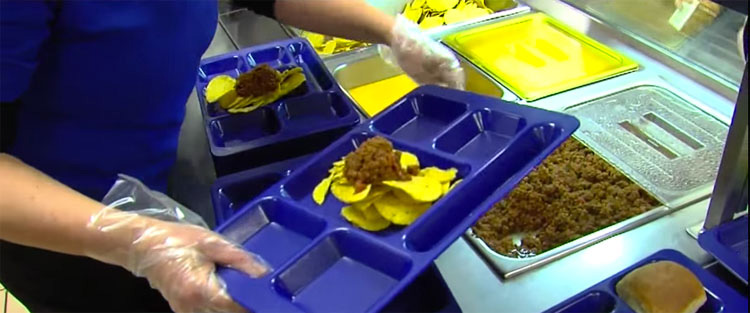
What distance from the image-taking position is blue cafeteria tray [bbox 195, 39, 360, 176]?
1.02 metres

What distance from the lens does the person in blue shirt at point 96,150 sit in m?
0.71

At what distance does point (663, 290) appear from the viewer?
2.44 ft

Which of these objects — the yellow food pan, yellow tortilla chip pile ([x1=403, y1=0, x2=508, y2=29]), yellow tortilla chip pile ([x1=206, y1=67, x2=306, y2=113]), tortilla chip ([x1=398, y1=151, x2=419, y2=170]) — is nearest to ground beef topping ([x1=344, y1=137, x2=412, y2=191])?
tortilla chip ([x1=398, y1=151, x2=419, y2=170])

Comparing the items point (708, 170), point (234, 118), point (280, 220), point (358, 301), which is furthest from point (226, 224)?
point (708, 170)

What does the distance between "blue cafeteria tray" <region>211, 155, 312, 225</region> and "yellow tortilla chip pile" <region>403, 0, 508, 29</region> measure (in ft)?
2.51

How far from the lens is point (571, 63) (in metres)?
1.42

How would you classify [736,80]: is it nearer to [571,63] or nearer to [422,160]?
[571,63]

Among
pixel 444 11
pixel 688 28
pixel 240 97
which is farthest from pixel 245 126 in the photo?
pixel 688 28

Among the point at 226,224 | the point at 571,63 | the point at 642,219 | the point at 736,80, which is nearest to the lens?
the point at 226,224

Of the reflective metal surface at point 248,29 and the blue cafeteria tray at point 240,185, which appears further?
the reflective metal surface at point 248,29

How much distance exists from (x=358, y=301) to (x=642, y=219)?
0.46 m

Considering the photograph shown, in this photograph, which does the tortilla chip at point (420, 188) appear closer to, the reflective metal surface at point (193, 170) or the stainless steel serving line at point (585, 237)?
the stainless steel serving line at point (585, 237)

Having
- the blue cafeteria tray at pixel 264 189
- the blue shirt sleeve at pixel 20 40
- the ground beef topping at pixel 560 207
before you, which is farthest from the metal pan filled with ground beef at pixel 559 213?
the blue shirt sleeve at pixel 20 40

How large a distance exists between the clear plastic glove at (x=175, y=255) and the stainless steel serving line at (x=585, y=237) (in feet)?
0.94
